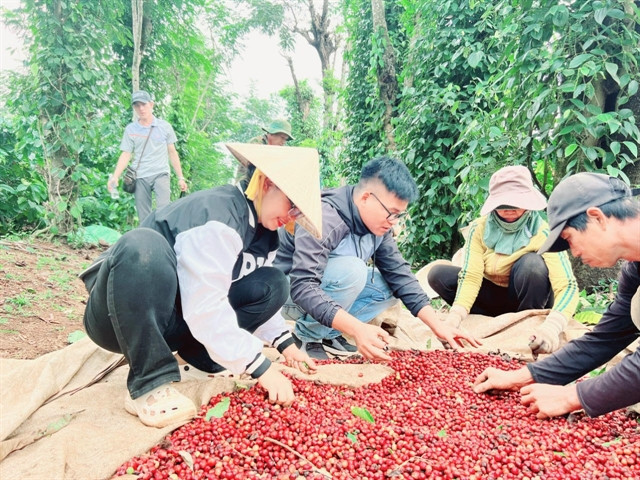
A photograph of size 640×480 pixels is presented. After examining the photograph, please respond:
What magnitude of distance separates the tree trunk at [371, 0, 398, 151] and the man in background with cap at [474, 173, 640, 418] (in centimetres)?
558

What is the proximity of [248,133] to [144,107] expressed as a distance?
36.3 meters

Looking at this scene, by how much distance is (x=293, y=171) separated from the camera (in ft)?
6.10

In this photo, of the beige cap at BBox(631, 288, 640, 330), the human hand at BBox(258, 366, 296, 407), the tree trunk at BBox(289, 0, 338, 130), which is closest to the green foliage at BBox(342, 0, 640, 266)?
the beige cap at BBox(631, 288, 640, 330)

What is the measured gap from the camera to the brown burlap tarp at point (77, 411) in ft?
4.89

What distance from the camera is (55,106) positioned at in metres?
6.12

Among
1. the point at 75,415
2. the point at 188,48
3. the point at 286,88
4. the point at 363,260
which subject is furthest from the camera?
the point at 286,88

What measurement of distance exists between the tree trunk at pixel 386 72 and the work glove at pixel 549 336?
485cm

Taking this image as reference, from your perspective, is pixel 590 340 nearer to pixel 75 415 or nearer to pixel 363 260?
pixel 363 260

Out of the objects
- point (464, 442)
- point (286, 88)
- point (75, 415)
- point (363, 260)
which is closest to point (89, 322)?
point (75, 415)

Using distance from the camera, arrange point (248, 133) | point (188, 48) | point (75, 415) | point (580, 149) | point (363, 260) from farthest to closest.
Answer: point (248, 133), point (188, 48), point (580, 149), point (363, 260), point (75, 415)

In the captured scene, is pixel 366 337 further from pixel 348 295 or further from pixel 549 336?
pixel 549 336

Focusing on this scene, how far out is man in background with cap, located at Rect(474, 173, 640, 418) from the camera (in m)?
1.63

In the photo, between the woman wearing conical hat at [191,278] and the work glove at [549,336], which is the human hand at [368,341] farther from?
the work glove at [549,336]

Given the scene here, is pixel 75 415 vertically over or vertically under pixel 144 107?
under
